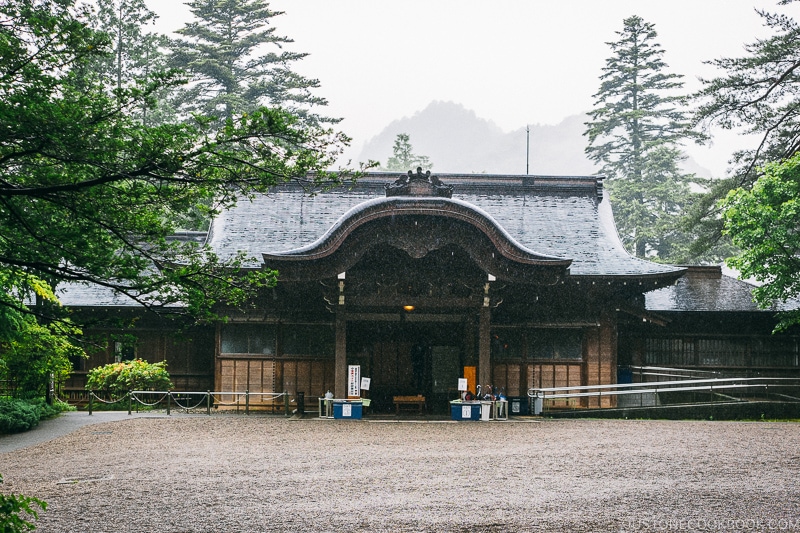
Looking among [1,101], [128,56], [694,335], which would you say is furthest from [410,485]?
[128,56]

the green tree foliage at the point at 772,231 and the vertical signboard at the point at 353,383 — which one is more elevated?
the green tree foliage at the point at 772,231

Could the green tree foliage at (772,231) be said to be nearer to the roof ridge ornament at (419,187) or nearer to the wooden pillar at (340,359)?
the roof ridge ornament at (419,187)

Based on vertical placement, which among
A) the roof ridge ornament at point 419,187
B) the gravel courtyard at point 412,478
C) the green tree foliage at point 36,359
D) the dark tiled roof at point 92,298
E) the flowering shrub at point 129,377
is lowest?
the gravel courtyard at point 412,478

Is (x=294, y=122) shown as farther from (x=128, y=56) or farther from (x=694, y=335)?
(x=128, y=56)

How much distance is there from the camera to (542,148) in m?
182

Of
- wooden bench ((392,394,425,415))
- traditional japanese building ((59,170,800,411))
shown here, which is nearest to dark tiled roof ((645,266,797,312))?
traditional japanese building ((59,170,800,411))

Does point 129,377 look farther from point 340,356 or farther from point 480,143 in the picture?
point 480,143

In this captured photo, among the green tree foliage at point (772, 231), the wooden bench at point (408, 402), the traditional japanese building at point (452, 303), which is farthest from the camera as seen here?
the wooden bench at point (408, 402)

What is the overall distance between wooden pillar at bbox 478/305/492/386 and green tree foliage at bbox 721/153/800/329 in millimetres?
7414

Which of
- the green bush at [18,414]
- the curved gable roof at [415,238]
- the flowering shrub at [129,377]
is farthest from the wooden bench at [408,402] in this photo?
the green bush at [18,414]

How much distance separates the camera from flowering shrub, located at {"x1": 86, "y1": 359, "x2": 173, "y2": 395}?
21625mm

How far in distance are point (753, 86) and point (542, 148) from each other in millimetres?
159348

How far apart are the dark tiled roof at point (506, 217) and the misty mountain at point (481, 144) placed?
455ft

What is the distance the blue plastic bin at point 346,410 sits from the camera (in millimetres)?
19031
